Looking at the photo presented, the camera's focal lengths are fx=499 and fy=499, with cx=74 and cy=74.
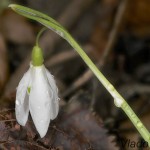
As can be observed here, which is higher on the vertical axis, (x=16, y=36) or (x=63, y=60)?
(x=16, y=36)

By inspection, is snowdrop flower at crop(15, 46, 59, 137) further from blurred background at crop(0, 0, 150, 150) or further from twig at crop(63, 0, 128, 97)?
twig at crop(63, 0, 128, 97)

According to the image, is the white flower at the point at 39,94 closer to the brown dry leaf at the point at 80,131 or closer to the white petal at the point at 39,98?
the white petal at the point at 39,98

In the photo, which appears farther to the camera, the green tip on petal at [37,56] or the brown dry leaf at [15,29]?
the brown dry leaf at [15,29]

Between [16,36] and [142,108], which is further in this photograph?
[16,36]

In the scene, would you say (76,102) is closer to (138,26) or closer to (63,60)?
(63,60)

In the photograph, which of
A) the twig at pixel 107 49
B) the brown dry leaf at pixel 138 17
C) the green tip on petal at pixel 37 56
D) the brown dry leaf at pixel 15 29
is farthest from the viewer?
the brown dry leaf at pixel 138 17

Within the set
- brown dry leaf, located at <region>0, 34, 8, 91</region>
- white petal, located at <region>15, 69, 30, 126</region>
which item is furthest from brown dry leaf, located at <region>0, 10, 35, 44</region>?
white petal, located at <region>15, 69, 30, 126</region>

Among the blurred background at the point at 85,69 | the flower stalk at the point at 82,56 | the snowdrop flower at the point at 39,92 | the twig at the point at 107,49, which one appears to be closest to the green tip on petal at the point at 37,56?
the snowdrop flower at the point at 39,92

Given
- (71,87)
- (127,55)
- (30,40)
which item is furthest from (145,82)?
(30,40)
